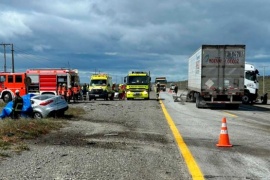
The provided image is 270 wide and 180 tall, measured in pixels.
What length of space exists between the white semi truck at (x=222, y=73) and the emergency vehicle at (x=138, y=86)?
13.3m

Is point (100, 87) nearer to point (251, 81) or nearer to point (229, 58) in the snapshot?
point (251, 81)

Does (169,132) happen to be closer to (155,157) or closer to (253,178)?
(155,157)

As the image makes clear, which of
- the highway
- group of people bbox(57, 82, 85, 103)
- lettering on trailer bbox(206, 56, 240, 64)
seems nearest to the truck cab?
→ group of people bbox(57, 82, 85, 103)

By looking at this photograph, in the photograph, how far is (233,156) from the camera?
8.82 metres

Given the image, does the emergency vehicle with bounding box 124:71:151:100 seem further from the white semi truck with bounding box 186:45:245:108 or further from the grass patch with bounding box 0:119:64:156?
the grass patch with bounding box 0:119:64:156

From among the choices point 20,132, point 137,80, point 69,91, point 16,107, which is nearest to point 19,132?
point 20,132

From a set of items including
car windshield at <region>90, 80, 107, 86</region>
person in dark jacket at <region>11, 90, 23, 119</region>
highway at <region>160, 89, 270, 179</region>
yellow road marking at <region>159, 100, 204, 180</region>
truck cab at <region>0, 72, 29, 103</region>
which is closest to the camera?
yellow road marking at <region>159, 100, 204, 180</region>

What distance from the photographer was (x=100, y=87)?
41.2m

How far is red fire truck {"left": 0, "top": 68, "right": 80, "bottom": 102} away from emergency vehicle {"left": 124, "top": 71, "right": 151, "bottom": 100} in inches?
232

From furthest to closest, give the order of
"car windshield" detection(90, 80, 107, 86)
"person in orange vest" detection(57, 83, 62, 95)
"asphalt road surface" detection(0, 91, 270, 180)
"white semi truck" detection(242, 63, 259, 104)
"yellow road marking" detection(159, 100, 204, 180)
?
1. "car windshield" detection(90, 80, 107, 86)
2. "white semi truck" detection(242, 63, 259, 104)
3. "person in orange vest" detection(57, 83, 62, 95)
4. "asphalt road surface" detection(0, 91, 270, 180)
5. "yellow road marking" detection(159, 100, 204, 180)

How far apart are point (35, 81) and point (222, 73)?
17.8 metres

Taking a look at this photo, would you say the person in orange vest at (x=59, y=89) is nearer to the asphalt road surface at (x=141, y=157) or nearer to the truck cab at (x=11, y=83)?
the truck cab at (x=11, y=83)

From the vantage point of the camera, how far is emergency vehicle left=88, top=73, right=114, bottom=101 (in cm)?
4100

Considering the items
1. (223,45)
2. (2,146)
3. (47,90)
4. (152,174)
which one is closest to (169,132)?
(2,146)
